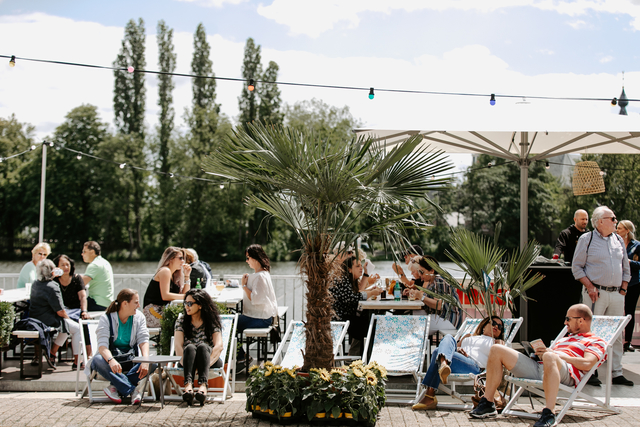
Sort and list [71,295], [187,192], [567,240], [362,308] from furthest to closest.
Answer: [187,192] → [567,240] → [71,295] → [362,308]

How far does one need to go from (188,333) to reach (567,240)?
480 cm

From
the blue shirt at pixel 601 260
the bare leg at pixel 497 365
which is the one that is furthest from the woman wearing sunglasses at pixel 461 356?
the blue shirt at pixel 601 260

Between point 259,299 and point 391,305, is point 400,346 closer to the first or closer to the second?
point 391,305

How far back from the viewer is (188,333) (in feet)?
18.0

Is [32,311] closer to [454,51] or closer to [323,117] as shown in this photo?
[454,51]

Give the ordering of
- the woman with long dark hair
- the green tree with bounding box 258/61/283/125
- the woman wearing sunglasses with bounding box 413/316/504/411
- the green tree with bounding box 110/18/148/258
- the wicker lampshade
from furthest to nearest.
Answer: the green tree with bounding box 110/18/148/258, the green tree with bounding box 258/61/283/125, the wicker lampshade, the woman with long dark hair, the woman wearing sunglasses with bounding box 413/316/504/411

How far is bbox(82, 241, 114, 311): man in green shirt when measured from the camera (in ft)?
23.4

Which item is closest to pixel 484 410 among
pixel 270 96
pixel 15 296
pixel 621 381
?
pixel 621 381

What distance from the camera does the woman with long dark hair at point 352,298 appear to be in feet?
20.9

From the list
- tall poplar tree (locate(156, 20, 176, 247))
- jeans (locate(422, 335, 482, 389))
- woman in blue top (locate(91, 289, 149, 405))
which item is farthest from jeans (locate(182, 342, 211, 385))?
tall poplar tree (locate(156, 20, 176, 247))

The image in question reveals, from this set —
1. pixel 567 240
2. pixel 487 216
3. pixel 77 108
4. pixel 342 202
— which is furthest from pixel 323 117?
pixel 342 202

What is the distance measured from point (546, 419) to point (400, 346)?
163 cm

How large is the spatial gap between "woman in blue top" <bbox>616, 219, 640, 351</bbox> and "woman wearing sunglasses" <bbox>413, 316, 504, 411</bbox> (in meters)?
2.57

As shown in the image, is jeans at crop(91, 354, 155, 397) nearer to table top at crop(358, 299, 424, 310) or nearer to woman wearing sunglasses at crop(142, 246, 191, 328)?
woman wearing sunglasses at crop(142, 246, 191, 328)
